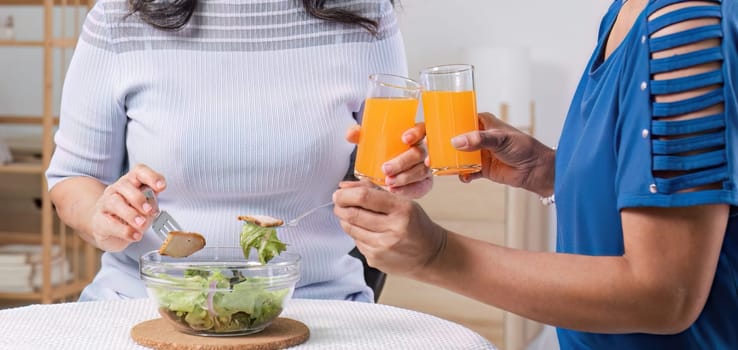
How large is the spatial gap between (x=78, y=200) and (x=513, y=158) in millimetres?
805

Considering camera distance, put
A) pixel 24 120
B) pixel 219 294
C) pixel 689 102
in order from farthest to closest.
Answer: pixel 24 120
pixel 219 294
pixel 689 102

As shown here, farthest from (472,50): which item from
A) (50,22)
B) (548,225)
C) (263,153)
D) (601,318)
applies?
(601,318)

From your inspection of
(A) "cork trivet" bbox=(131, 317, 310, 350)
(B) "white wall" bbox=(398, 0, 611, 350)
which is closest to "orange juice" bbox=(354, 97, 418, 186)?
(A) "cork trivet" bbox=(131, 317, 310, 350)

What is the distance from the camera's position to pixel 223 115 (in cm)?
177

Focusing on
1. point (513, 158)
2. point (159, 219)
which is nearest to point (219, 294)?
point (159, 219)

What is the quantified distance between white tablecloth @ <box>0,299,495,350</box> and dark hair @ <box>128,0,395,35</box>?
1.83 ft

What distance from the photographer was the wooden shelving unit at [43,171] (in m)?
3.76

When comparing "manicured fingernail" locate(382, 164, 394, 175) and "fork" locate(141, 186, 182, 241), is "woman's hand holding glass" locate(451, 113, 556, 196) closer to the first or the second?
"manicured fingernail" locate(382, 164, 394, 175)

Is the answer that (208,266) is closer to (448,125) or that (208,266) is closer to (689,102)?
(448,125)

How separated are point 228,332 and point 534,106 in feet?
9.58

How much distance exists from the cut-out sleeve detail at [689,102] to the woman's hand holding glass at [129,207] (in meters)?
0.76

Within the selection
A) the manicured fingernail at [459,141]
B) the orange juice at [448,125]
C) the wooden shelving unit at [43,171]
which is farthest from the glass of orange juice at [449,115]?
the wooden shelving unit at [43,171]

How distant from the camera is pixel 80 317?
4.67 ft

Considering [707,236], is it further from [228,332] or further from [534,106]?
[534,106]
